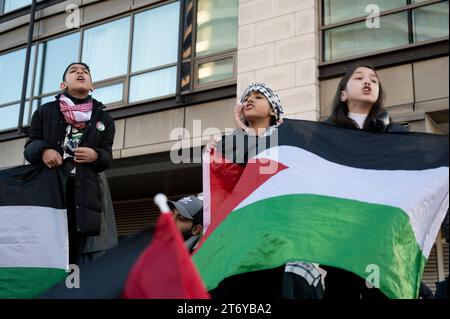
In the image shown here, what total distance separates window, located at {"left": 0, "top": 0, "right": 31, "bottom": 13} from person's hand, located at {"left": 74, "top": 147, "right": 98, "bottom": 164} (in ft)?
34.0

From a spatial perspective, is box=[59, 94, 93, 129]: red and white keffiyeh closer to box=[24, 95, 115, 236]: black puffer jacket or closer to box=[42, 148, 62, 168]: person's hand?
box=[24, 95, 115, 236]: black puffer jacket

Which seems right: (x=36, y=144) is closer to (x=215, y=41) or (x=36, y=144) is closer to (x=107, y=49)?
(x=215, y=41)

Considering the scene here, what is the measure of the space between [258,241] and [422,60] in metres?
6.23

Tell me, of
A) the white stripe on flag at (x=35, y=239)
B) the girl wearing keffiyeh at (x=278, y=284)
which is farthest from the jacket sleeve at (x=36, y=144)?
the girl wearing keffiyeh at (x=278, y=284)

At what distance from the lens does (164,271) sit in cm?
186

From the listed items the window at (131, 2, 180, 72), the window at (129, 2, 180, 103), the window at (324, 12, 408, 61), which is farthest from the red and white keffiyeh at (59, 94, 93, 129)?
the window at (131, 2, 180, 72)

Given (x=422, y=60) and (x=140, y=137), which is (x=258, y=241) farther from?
(x=140, y=137)

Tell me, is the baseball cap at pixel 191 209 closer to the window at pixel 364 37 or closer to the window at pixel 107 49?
the window at pixel 364 37

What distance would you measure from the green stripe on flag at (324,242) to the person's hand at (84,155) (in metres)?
1.31

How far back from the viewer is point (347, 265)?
Answer: 3.12 meters

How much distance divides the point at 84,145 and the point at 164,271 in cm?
293
